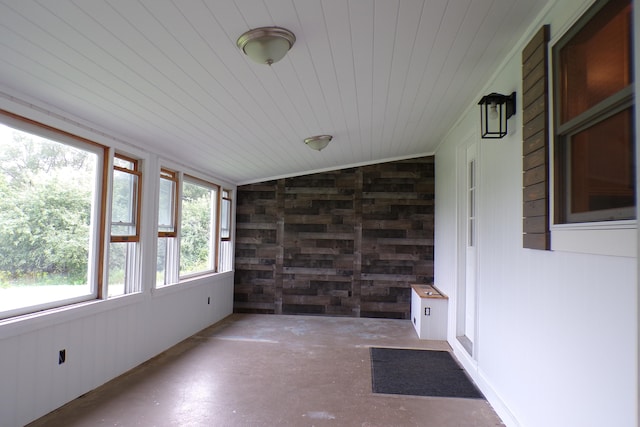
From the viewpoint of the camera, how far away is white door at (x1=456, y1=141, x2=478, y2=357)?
171 inches

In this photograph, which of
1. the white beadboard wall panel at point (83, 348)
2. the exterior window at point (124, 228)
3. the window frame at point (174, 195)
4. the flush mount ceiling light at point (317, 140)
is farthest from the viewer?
the window frame at point (174, 195)

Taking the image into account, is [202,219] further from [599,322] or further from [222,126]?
[599,322]

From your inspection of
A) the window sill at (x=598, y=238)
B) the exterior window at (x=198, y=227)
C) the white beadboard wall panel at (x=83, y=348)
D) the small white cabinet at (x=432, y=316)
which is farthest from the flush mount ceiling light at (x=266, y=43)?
the small white cabinet at (x=432, y=316)

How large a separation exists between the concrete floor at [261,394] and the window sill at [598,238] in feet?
5.30

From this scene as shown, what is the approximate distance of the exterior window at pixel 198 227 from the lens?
17.1 feet

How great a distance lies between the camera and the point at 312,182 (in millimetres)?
6758

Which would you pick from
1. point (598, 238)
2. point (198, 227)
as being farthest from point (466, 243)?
point (198, 227)

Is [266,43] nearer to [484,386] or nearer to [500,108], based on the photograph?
[500,108]

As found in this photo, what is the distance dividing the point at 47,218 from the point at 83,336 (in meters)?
0.98

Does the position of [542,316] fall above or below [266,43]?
below

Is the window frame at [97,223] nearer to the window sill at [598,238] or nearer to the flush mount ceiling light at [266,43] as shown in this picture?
the flush mount ceiling light at [266,43]

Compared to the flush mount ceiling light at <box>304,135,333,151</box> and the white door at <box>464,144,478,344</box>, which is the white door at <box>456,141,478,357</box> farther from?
the flush mount ceiling light at <box>304,135,333,151</box>

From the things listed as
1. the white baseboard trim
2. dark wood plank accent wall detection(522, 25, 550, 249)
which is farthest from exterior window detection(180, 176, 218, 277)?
dark wood plank accent wall detection(522, 25, 550, 249)

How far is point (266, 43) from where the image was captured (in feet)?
7.11
